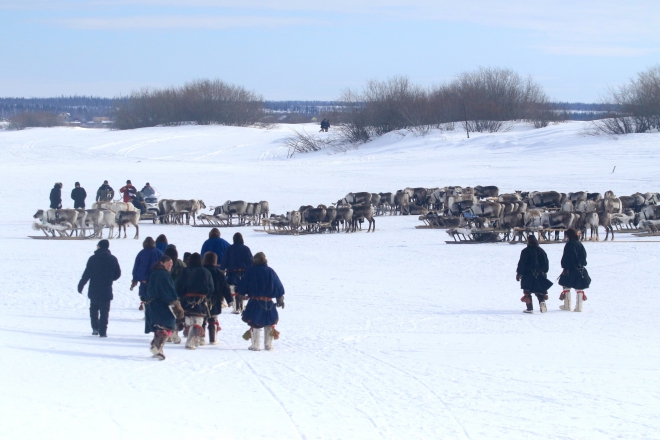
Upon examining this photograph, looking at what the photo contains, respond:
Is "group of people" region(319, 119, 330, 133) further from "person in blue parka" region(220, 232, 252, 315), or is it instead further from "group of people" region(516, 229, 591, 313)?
"person in blue parka" region(220, 232, 252, 315)

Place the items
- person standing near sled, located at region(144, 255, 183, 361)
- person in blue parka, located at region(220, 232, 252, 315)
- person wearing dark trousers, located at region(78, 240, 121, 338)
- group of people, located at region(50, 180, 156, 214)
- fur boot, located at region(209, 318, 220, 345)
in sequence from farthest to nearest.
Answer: group of people, located at region(50, 180, 156, 214) < person in blue parka, located at region(220, 232, 252, 315) < person wearing dark trousers, located at region(78, 240, 121, 338) < fur boot, located at region(209, 318, 220, 345) < person standing near sled, located at region(144, 255, 183, 361)

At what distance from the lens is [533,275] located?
522 inches

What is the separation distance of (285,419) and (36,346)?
4210 mm

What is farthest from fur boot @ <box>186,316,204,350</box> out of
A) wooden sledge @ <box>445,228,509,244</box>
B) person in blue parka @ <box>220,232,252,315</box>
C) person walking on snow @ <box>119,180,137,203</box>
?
person walking on snow @ <box>119,180,137,203</box>

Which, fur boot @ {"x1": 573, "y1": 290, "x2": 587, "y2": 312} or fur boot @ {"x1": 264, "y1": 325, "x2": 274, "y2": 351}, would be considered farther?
fur boot @ {"x1": 573, "y1": 290, "x2": 587, "y2": 312}

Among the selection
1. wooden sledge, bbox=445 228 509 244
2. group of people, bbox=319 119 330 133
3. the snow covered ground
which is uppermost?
group of people, bbox=319 119 330 133

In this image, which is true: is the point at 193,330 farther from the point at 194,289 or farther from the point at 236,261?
the point at 236,261

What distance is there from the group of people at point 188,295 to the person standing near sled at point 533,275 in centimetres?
455

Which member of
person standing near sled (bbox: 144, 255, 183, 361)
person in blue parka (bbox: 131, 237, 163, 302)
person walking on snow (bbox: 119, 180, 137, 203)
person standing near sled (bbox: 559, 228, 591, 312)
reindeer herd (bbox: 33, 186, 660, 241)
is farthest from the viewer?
person walking on snow (bbox: 119, 180, 137, 203)

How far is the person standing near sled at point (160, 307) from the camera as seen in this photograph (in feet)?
31.5

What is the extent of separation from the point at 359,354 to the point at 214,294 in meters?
1.89

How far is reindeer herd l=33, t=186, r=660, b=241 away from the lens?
924 inches

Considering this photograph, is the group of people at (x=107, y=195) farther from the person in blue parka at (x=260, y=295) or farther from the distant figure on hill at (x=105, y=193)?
the person in blue parka at (x=260, y=295)

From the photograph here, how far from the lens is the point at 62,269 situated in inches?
705
